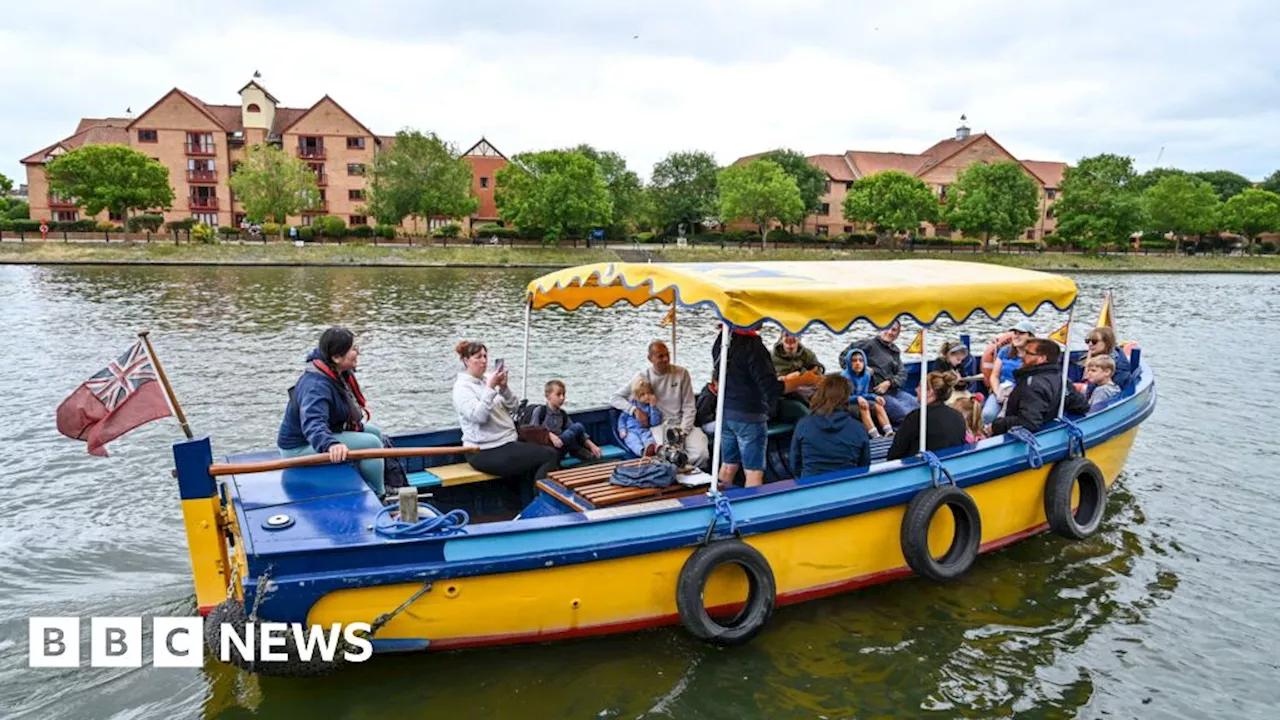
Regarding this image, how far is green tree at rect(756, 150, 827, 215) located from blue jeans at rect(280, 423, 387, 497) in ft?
246

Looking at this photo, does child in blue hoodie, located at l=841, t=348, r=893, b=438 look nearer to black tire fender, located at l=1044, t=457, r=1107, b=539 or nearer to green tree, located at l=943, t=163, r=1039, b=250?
black tire fender, located at l=1044, t=457, r=1107, b=539

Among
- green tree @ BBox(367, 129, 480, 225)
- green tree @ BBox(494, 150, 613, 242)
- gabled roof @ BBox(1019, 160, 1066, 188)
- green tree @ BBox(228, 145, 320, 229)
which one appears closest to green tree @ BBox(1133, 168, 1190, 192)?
gabled roof @ BBox(1019, 160, 1066, 188)

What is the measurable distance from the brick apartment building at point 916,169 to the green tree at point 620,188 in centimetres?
1093

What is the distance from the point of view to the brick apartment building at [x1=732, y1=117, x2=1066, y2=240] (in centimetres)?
8112

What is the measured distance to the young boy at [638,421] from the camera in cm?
852

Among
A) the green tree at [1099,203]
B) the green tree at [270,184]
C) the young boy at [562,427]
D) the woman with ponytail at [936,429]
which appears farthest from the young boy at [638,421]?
the green tree at [1099,203]

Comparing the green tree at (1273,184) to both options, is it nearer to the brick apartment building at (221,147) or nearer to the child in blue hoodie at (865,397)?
the brick apartment building at (221,147)

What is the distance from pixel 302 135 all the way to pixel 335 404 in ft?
232

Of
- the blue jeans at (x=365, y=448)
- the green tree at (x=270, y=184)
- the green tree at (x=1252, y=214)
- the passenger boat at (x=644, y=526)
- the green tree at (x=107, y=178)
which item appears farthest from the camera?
the green tree at (x=1252, y=214)

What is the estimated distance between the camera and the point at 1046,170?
291 ft

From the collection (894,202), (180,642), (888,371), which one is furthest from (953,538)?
(894,202)

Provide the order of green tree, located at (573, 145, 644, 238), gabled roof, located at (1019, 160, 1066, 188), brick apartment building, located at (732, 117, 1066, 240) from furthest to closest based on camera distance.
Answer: gabled roof, located at (1019, 160, 1066, 188), brick apartment building, located at (732, 117, 1066, 240), green tree, located at (573, 145, 644, 238)

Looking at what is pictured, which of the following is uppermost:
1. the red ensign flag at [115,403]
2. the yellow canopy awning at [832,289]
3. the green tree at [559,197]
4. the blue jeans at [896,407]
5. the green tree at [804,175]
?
the green tree at [804,175]

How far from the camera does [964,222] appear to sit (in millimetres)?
66688
